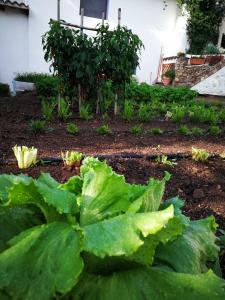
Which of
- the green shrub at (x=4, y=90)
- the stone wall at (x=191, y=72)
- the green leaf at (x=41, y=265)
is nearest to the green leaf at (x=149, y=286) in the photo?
the green leaf at (x=41, y=265)

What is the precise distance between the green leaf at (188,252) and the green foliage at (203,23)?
1486 centimetres

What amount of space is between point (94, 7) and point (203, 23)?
4961 mm

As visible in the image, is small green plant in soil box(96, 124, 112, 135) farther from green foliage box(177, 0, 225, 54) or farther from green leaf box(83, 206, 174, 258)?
green foliage box(177, 0, 225, 54)

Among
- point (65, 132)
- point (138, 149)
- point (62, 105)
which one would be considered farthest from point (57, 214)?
point (62, 105)

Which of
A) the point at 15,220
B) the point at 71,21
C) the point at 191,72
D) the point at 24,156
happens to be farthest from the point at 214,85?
the point at 15,220

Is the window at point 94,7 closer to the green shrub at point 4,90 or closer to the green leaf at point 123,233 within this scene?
the green shrub at point 4,90

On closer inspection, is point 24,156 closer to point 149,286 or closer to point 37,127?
point 37,127

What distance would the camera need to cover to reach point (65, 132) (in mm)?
5266

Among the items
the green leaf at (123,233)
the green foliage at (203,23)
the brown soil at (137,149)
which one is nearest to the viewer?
the green leaf at (123,233)

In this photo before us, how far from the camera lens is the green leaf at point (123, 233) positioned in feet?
3.44

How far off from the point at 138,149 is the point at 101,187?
3.15 meters

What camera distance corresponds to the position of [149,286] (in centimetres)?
116

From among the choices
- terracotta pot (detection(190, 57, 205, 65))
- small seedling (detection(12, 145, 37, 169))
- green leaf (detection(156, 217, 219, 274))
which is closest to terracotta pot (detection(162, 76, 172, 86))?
terracotta pot (detection(190, 57, 205, 65))

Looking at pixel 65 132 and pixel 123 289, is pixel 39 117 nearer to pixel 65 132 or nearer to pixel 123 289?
pixel 65 132
